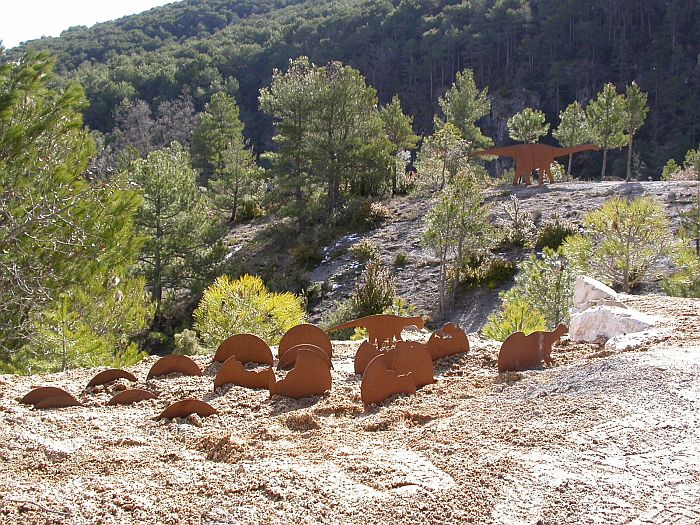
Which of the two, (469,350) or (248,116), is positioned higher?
(248,116)

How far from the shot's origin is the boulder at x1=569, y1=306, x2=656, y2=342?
16.6 feet

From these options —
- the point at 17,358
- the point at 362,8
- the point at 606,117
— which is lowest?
the point at 17,358

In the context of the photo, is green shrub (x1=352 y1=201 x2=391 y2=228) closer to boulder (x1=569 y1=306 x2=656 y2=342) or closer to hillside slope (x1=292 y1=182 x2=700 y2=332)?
hillside slope (x1=292 y1=182 x2=700 y2=332)

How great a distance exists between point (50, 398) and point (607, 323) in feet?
13.5

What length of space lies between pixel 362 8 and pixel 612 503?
101045mm

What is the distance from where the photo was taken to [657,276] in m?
14.9

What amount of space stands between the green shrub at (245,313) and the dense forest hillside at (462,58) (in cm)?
4780

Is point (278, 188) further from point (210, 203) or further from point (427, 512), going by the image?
point (427, 512)

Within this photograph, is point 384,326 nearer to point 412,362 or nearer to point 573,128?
point 412,362

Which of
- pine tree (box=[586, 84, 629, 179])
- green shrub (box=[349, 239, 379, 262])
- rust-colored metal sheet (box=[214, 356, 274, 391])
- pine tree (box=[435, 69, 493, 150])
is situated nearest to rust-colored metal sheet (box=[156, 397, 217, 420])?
rust-colored metal sheet (box=[214, 356, 274, 391])

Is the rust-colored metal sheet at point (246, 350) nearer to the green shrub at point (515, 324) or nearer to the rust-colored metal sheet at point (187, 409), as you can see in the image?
the rust-colored metal sheet at point (187, 409)

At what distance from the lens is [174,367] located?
14.3 feet

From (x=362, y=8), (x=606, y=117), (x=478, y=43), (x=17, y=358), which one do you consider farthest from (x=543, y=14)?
(x=17, y=358)

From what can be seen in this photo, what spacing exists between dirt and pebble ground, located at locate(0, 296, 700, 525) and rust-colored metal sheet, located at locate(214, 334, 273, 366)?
1.66 feet
